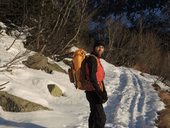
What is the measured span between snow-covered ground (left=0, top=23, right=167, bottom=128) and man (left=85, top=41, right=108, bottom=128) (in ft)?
4.97

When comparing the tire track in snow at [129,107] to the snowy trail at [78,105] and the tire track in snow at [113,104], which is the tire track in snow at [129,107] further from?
the tire track in snow at [113,104]

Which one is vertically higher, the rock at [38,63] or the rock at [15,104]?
the rock at [15,104]

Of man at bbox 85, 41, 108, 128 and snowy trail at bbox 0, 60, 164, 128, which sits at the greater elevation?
man at bbox 85, 41, 108, 128

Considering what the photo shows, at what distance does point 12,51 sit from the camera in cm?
1638

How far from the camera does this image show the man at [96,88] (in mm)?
8328

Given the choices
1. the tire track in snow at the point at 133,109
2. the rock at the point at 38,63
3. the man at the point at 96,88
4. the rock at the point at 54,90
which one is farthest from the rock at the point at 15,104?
the rock at the point at 38,63

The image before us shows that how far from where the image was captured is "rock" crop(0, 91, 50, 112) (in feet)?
35.4

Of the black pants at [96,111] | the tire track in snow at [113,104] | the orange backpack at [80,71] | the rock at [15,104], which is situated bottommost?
the tire track in snow at [113,104]

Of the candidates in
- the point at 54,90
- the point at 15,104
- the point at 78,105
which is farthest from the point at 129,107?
the point at 15,104

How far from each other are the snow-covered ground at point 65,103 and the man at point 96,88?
1515mm

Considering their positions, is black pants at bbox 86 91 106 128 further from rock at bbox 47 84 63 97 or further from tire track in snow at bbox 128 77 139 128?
rock at bbox 47 84 63 97

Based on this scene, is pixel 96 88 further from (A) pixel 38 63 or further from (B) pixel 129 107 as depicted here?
(A) pixel 38 63

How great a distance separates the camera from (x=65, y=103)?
1297cm

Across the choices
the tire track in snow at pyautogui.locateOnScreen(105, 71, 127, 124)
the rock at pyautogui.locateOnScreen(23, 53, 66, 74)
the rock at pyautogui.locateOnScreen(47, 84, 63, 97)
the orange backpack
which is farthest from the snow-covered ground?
the orange backpack
